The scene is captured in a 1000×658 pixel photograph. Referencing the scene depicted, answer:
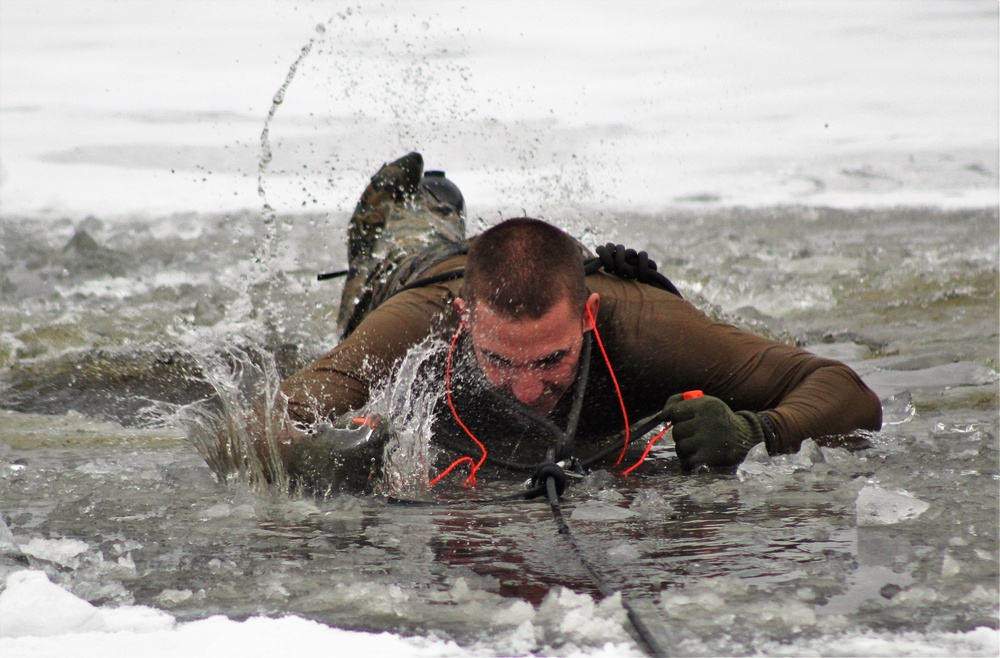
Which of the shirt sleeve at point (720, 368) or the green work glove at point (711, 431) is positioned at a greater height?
the shirt sleeve at point (720, 368)

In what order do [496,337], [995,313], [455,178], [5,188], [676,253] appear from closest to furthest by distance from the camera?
1. [496,337]
2. [995,313]
3. [676,253]
4. [5,188]
5. [455,178]

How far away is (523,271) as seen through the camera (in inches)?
106

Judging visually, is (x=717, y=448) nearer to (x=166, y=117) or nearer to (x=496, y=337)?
(x=496, y=337)

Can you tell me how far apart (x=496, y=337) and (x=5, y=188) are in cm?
682

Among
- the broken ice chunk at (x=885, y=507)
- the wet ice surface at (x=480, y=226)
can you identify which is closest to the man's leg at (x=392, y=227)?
the wet ice surface at (x=480, y=226)

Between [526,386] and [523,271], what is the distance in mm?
271

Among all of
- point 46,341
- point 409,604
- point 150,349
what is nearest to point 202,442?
point 409,604

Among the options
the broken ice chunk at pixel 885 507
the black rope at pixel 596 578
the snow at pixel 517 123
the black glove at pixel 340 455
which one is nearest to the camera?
the black rope at pixel 596 578

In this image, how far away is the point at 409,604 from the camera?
183 centimetres

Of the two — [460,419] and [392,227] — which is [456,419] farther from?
[392,227]

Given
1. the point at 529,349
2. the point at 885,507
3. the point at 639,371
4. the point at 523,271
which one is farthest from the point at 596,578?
the point at 639,371

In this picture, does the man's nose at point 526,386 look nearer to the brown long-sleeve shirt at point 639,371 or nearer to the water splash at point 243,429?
the brown long-sleeve shirt at point 639,371

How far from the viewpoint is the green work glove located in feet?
8.73

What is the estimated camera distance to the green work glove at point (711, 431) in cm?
266
